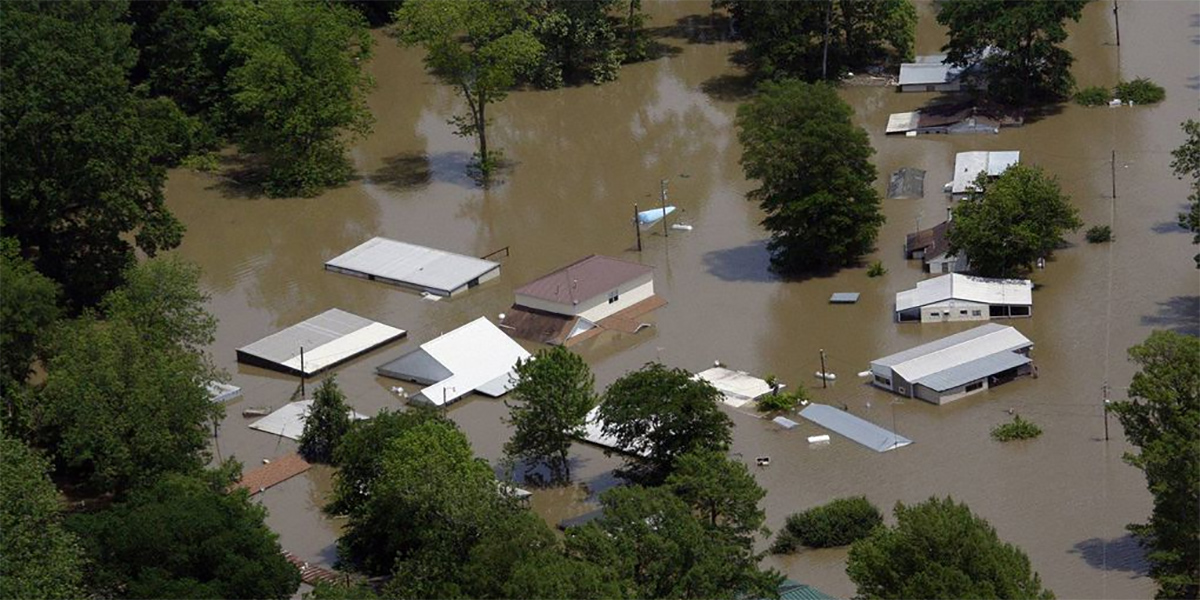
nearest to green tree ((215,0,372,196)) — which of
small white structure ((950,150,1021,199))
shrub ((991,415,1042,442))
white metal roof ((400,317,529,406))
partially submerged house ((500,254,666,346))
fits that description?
partially submerged house ((500,254,666,346))

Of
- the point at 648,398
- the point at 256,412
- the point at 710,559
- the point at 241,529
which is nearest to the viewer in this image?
the point at 710,559

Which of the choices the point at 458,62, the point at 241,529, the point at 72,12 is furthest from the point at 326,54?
the point at 241,529

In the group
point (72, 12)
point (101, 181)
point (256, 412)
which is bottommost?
point (256, 412)

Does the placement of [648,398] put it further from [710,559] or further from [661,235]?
[661,235]

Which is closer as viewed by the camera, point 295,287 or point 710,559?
point 710,559

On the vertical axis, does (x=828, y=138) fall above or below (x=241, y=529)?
above

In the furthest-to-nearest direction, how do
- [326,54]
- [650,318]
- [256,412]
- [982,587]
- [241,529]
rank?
[326,54] < [650,318] < [256,412] < [241,529] < [982,587]

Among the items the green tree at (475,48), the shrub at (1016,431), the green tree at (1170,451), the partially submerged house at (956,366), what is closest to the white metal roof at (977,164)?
the partially submerged house at (956,366)
